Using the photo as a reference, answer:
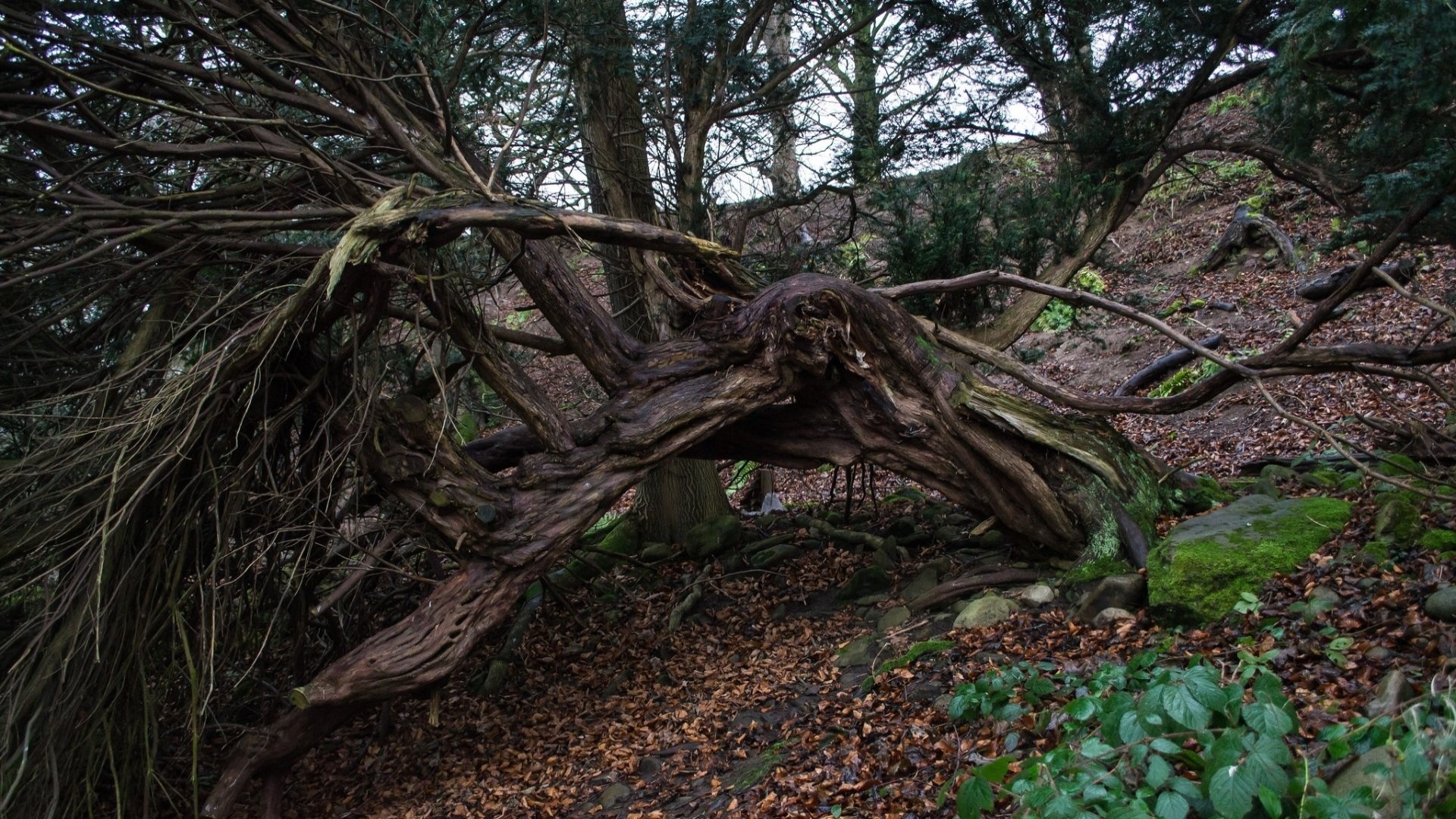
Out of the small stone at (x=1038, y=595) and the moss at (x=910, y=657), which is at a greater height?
the small stone at (x=1038, y=595)

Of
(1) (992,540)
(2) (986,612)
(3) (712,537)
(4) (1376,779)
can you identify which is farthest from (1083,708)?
(3) (712,537)

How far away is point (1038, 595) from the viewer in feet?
19.0

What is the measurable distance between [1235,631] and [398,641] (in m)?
4.41

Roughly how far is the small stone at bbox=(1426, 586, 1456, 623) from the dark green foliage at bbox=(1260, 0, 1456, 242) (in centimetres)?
181

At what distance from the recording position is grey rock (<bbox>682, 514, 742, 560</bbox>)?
837 cm

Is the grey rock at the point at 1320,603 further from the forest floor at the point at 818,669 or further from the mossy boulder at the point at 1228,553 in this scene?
the mossy boulder at the point at 1228,553

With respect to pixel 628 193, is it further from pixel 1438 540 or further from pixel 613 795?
pixel 1438 540

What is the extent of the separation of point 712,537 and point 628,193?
10.0 ft

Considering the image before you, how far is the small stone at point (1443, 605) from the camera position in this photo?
12.8 feet

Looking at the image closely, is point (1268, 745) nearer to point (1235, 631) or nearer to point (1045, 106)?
point (1235, 631)

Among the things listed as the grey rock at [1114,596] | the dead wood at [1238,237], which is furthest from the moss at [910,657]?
the dead wood at [1238,237]

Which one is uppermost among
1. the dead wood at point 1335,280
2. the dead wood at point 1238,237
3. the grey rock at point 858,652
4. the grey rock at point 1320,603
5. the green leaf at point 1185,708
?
the dead wood at point 1238,237

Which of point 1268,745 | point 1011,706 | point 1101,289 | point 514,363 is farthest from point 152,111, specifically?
point 1101,289

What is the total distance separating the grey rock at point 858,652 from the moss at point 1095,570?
4.08 feet
